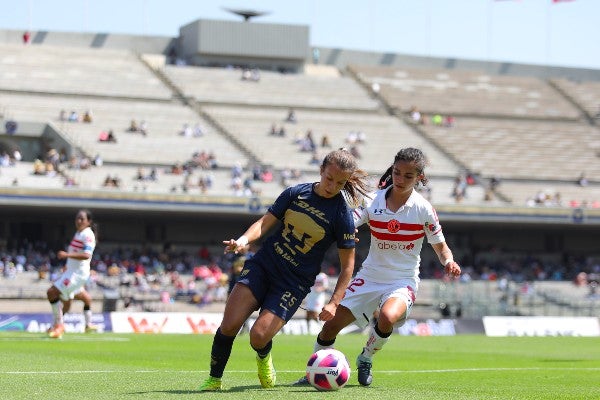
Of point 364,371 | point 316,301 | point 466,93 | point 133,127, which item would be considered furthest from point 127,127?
point 364,371

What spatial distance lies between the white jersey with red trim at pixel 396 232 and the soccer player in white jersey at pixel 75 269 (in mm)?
10016

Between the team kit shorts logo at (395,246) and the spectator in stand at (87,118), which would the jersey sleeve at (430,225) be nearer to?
the team kit shorts logo at (395,246)

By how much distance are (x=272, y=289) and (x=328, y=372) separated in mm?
945

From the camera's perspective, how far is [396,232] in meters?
11.8

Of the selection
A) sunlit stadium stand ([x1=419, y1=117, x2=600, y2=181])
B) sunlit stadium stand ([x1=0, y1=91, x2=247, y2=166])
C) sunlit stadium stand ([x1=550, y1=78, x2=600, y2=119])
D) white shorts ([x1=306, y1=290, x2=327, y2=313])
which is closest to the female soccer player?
white shorts ([x1=306, y1=290, x2=327, y2=313])

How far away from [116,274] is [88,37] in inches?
1067

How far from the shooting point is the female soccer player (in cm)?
1048

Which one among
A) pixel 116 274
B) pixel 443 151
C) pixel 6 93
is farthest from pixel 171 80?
pixel 116 274

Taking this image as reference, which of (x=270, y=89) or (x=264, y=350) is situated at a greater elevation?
(x=270, y=89)

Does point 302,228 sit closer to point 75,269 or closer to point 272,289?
point 272,289

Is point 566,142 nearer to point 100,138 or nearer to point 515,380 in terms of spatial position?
point 100,138

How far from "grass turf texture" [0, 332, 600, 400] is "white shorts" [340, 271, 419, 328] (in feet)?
2.54

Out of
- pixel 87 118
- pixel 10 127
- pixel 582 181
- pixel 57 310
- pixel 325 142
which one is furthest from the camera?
pixel 582 181

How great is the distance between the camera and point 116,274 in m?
45.3
